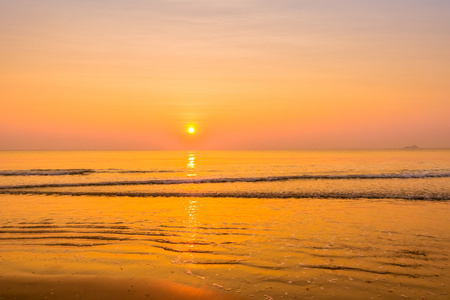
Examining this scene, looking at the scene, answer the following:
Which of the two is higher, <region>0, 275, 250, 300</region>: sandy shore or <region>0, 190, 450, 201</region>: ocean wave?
<region>0, 275, 250, 300</region>: sandy shore

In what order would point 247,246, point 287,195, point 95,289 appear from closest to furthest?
1. point 95,289
2. point 247,246
3. point 287,195

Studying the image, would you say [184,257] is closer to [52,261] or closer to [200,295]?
[200,295]

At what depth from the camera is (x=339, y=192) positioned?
2795 centimetres

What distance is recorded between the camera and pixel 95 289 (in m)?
7.91

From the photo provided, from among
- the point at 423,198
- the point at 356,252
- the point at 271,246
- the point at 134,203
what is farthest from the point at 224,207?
the point at 423,198

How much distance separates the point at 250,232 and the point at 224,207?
7305 millimetres

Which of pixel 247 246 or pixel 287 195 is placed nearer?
pixel 247 246

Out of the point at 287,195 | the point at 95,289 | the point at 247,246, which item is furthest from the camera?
the point at 287,195

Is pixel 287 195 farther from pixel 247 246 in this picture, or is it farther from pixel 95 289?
pixel 95 289

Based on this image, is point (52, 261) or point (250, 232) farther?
point (250, 232)

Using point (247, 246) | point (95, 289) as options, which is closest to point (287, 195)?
point (247, 246)

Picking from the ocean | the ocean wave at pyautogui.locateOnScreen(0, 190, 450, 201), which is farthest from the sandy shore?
the ocean wave at pyautogui.locateOnScreen(0, 190, 450, 201)

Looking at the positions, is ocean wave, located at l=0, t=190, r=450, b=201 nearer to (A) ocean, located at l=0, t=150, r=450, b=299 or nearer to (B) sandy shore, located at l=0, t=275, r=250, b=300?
(A) ocean, located at l=0, t=150, r=450, b=299

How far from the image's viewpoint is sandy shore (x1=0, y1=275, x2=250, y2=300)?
24.7ft
